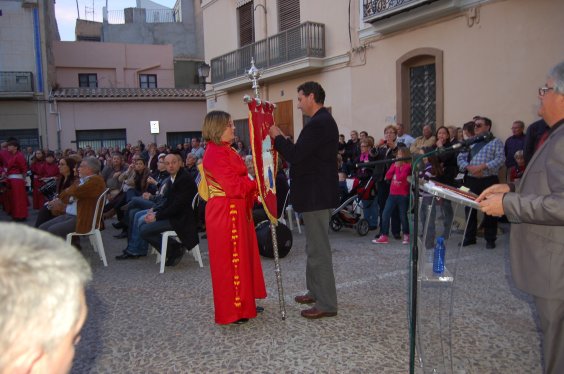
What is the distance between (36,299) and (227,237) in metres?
3.17

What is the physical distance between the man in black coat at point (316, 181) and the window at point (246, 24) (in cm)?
1421

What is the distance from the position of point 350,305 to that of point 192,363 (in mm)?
1668

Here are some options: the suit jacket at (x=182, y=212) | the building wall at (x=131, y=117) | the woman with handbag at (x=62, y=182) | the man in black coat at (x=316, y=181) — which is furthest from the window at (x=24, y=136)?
the man in black coat at (x=316, y=181)

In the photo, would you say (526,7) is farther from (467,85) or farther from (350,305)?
(350,305)

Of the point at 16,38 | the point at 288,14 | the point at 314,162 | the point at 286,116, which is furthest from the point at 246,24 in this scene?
the point at 314,162

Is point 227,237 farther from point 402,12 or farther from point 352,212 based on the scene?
point 402,12

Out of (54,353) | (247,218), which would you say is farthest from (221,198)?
(54,353)

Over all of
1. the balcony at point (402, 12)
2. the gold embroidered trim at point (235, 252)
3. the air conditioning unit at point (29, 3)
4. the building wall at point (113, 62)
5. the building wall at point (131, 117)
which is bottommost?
the gold embroidered trim at point (235, 252)

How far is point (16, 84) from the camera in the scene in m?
23.7

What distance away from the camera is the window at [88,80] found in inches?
1119

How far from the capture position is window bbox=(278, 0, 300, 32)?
15.4 meters

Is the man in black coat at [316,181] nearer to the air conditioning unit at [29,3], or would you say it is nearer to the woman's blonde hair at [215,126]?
the woman's blonde hair at [215,126]

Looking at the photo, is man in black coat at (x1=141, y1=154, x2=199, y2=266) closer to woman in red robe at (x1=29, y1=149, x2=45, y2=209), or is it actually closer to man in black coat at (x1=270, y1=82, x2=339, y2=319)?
man in black coat at (x1=270, y1=82, x2=339, y2=319)

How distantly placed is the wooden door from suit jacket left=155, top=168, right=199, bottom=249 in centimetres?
980
